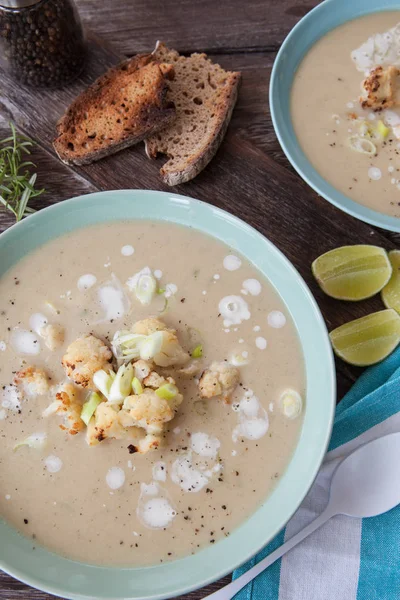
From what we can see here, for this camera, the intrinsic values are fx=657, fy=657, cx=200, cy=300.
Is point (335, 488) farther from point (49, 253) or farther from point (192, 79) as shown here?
point (192, 79)

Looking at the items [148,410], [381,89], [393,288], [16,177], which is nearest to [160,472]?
[148,410]

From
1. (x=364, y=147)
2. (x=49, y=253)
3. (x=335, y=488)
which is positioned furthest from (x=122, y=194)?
(x=335, y=488)

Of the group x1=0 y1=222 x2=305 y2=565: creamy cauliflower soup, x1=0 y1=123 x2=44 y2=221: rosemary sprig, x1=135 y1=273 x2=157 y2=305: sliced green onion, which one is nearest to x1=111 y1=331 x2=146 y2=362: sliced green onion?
x1=0 y1=222 x2=305 y2=565: creamy cauliflower soup

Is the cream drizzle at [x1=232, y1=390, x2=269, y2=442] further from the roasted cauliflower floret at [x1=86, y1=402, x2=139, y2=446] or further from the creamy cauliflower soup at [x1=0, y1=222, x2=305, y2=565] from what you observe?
the roasted cauliflower floret at [x1=86, y1=402, x2=139, y2=446]

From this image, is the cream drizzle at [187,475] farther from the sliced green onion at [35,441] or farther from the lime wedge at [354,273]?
the lime wedge at [354,273]

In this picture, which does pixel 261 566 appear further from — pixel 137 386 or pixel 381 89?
pixel 381 89

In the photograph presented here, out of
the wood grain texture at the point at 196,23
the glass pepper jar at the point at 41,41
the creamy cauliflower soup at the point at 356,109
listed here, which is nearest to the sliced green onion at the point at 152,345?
the creamy cauliflower soup at the point at 356,109
